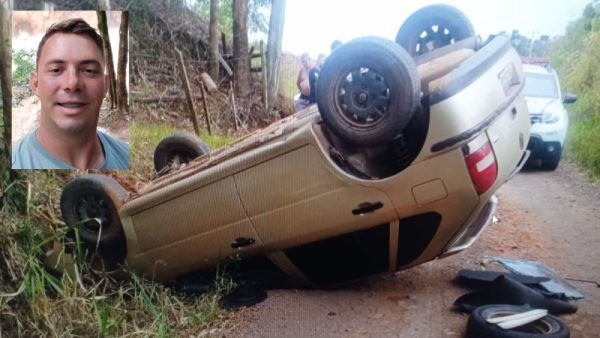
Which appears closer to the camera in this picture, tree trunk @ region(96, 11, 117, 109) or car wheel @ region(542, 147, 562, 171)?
car wheel @ region(542, 147, 562, 171)

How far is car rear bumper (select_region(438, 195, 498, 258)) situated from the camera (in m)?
3.05

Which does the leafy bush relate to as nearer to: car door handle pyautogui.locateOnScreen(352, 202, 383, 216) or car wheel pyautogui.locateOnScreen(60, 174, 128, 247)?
car wheel pyautogui.locateOnScreen(60, 174, 128, 247)

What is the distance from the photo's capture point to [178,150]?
353 cm

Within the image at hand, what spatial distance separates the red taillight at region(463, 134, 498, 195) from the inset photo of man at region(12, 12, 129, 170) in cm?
161

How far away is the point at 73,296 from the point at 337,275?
1.22m

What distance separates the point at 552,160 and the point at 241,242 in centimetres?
136

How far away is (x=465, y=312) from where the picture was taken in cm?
295

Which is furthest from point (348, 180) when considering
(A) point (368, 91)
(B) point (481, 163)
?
(B) point (481, 163)

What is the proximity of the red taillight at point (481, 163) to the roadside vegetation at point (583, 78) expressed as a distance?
29 centimetres

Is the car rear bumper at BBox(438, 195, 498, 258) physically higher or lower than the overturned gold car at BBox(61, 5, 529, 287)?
lower

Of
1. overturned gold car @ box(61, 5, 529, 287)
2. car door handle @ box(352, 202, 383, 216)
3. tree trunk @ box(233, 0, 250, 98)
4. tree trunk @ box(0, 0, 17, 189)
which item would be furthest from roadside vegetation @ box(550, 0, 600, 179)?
tree trunk @ box(0, 0, 17, 189)

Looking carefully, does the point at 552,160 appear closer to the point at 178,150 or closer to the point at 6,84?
the point at 178,150

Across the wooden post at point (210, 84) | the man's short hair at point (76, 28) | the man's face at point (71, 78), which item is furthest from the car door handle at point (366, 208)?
the man's short hair at point (76, 28)

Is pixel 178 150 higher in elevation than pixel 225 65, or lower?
lower
